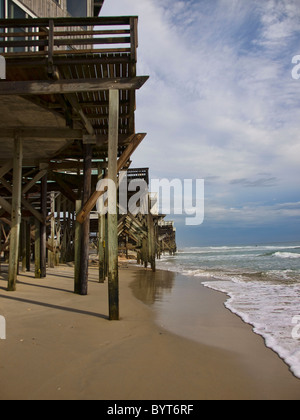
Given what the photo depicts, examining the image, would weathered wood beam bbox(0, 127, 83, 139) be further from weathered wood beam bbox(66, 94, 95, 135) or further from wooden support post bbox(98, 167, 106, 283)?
wooden support post bbox(98, 167, 106, 283)

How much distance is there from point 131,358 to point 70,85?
15.0 ft

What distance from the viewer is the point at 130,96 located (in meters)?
6.39

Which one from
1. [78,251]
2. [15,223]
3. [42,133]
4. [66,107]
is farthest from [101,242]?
[66,107]

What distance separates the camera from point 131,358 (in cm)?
325

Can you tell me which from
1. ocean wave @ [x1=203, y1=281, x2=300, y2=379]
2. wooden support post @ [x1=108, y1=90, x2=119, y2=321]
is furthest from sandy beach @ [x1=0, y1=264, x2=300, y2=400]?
wooden support post @ [x1=108, y1=90, x2=119, y2=321]

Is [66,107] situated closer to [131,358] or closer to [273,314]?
[131,358]

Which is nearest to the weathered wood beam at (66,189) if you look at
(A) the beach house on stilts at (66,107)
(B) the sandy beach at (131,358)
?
(A) the beach house on stilts at (66,107)

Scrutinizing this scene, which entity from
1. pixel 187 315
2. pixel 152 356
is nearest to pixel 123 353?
pixel 152 356

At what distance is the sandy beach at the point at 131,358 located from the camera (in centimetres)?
260

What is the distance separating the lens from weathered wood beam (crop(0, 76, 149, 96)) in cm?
532

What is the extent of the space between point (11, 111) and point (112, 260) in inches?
174

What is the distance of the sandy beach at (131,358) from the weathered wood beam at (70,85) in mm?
3846

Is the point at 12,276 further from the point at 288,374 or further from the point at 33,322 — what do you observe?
the point at 288,374

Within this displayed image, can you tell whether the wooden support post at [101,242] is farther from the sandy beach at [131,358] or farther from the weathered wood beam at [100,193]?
the sandy beach at [131,358]
